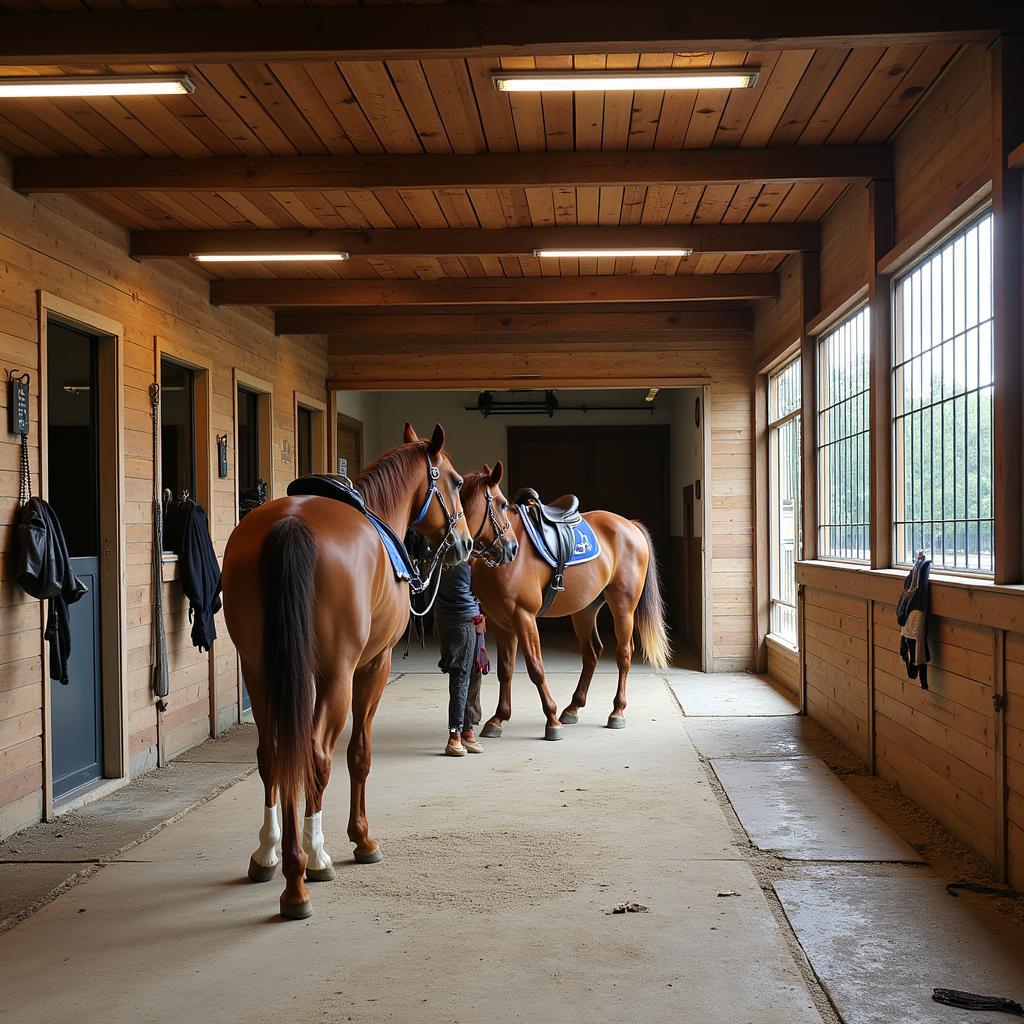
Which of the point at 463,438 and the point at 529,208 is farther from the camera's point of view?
the point at 463,438

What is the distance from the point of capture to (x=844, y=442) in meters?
5.56

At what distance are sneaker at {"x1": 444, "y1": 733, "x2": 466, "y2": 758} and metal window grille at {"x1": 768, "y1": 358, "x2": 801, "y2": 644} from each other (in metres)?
3.02

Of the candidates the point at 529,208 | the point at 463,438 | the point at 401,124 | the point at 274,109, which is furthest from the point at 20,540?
the point at 463,438

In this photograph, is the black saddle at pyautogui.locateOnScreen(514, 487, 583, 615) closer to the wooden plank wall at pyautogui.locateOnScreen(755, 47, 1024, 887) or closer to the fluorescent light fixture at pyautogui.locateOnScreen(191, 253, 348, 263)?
the wooden plank wall at pyautogui.locateOnScreen(755, 47, 1024, 887)

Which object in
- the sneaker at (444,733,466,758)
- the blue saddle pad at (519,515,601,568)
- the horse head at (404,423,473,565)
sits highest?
the horse head at (404,423,473,565)

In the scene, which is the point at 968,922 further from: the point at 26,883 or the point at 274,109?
the point at 274,109

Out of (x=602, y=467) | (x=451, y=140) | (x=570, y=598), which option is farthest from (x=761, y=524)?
(x=451, y=140)

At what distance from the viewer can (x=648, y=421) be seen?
1163 cm

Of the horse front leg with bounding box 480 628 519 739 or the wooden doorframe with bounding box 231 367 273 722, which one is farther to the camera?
the wooden doorframe with bounding box 231 367 273 722

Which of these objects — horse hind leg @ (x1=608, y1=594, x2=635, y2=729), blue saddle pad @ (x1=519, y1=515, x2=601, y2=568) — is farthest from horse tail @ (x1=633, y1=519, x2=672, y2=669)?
blue saddle pad @ (x1=519, y1=515, x2=601, y2=568)

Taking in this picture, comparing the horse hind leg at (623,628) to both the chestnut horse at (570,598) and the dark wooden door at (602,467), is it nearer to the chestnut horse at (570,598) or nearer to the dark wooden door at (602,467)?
→ the chestnut horse at (570,598)

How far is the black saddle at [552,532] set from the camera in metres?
5.87

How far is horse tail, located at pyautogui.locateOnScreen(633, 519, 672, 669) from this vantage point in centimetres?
660

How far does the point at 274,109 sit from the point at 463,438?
788 centimetres
